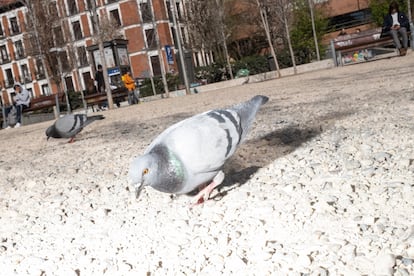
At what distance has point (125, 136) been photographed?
6.38 meters

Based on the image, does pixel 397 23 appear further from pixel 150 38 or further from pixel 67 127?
pixel 150 38

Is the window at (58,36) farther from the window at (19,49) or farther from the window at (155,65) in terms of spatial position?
the window at (19,49)

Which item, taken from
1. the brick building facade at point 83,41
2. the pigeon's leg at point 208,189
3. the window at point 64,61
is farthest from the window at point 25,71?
the pigeon's leg at point 208,189

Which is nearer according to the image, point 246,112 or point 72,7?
point 246,112

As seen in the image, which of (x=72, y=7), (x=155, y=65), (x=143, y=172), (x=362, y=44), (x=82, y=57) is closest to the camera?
(x=143, y=172)

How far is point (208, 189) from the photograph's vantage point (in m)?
2.91

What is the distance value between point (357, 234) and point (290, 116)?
371 cm

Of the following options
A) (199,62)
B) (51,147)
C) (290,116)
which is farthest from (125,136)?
(199,62)

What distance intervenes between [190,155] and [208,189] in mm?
426

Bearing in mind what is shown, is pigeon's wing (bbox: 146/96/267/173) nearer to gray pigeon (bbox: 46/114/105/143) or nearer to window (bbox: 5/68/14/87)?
gray pigeon (bbox: 46/114/105/143)

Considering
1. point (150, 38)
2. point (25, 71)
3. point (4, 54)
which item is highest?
point (4, 54)

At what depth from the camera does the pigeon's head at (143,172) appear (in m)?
2.43

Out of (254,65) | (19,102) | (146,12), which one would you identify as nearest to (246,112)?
(19,102)

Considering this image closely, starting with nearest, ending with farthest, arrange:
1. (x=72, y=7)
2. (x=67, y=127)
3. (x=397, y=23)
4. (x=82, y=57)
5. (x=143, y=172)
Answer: (x=143, y=172), (x=67, y=127), (x=397, y=23), (x=82, y=57), (x=72, y=7)
